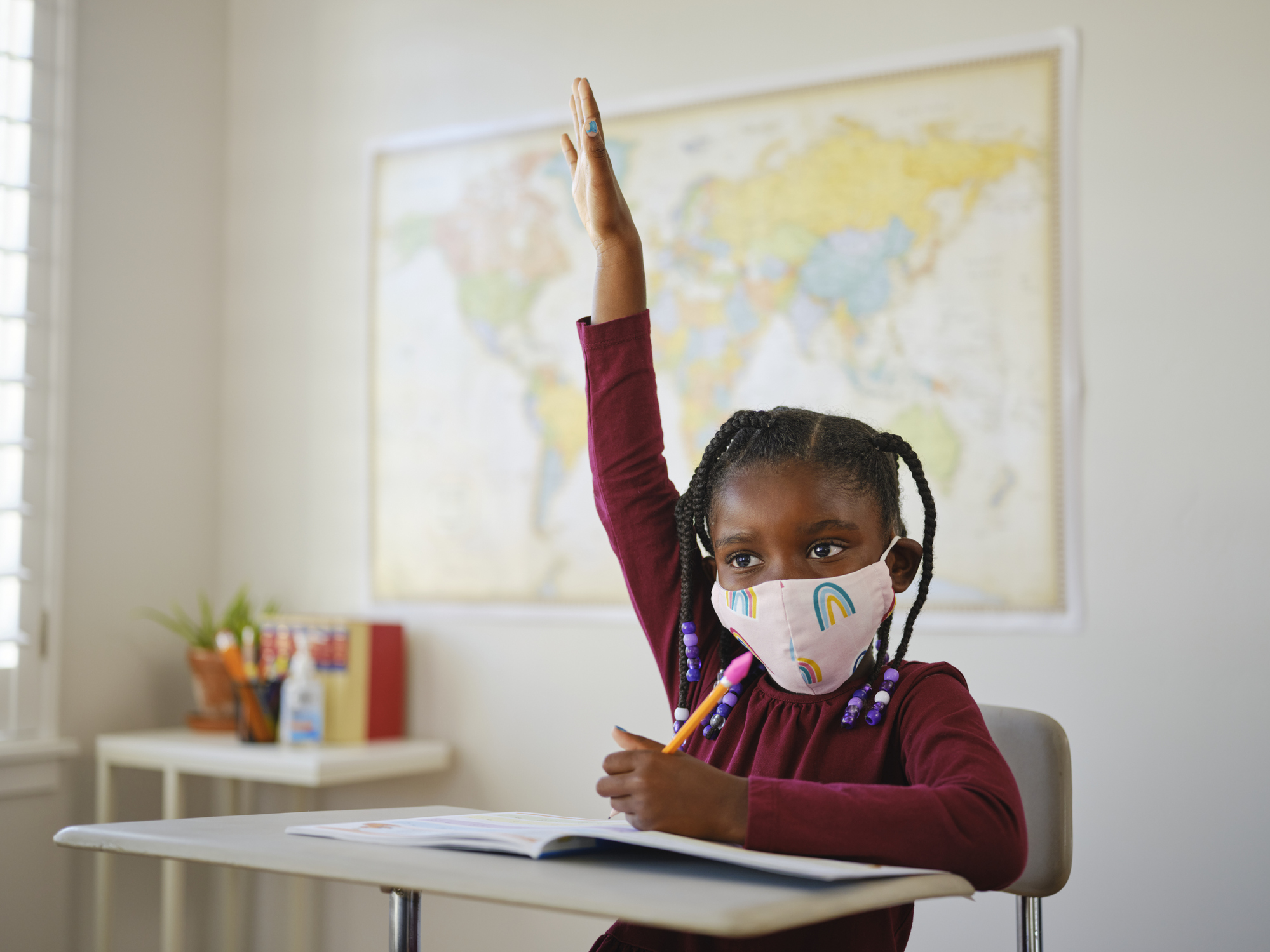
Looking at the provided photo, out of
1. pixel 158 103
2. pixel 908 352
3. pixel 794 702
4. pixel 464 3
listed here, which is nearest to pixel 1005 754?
pixel 794 702

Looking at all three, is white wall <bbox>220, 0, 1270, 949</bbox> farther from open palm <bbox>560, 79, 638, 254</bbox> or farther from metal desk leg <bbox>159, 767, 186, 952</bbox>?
open palm <bbox>560, 79, 638, 254</bbox>

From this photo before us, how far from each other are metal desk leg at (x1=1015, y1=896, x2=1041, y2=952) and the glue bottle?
151 centimetres

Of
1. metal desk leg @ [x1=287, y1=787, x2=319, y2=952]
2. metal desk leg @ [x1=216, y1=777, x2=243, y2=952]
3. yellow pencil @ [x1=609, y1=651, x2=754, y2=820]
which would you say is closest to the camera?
yellow pencil @ [x1=609, y1=651, x2=754, y2=820]

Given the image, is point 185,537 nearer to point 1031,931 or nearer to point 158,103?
point 158,103

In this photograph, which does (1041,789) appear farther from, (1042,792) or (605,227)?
(605,227)

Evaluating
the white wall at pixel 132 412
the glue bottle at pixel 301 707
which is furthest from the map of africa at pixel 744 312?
the white wall at pixel 132 412

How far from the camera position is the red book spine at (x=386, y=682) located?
2.54 m

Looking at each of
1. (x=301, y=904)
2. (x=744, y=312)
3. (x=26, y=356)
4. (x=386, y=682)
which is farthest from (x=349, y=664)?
(x=744, y=312)

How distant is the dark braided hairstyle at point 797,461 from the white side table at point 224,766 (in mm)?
1269

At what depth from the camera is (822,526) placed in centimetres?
108

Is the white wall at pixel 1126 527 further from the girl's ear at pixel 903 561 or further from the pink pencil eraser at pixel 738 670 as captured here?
the pink pencil eraser at pixel 738 670

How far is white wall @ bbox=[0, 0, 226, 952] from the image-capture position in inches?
102

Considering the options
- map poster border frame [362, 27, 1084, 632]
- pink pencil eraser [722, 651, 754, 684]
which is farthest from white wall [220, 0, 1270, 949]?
pink pencil eraser [722, 651, 754, 684]

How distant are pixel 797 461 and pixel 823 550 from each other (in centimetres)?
9
